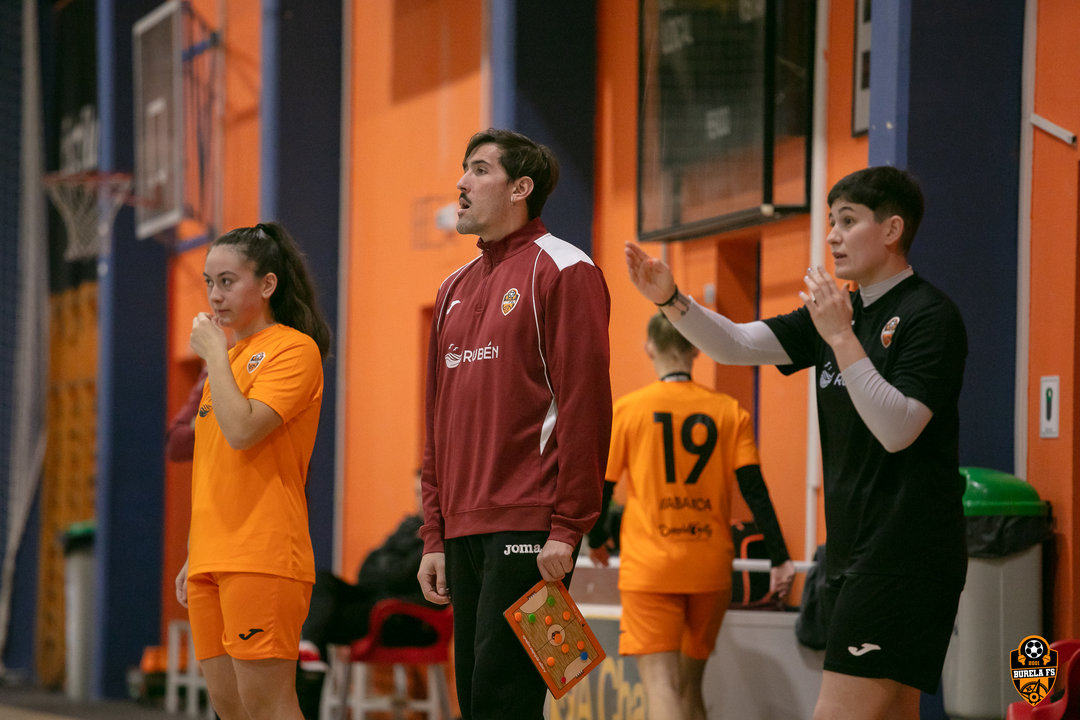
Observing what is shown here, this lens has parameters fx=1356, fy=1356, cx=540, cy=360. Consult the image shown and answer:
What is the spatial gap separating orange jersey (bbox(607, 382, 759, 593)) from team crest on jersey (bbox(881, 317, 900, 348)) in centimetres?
191

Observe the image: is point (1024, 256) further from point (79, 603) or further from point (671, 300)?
point (79, 603)

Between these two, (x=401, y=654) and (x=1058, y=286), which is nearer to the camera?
(x=1058, y=286)

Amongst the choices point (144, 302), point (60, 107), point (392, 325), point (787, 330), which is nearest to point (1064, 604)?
point (787, 330)

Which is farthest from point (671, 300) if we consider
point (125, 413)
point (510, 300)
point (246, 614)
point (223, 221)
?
point (125, 413)

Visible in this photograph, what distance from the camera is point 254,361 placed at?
335 cm

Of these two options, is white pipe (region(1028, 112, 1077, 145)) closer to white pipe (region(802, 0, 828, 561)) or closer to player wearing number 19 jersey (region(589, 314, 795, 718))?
white pipe (region(802, 0, 828, 561))

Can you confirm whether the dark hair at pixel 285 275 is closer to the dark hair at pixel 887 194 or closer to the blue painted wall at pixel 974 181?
the dark hair at pixel 887 194

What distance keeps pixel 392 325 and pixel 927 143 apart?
429 centimetres

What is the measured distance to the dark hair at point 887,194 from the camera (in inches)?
114

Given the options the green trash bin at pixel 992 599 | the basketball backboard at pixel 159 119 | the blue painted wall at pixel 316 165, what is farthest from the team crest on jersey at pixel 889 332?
the basketball backboard at pixel 159 119

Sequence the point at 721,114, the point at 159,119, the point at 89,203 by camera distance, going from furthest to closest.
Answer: the point at 89,203 → the point at 159,119 → the point at 721,114

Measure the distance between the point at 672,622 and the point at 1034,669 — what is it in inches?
57.0

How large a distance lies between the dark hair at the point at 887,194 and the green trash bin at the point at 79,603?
8253 mm

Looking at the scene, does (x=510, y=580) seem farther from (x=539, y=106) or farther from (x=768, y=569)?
(x=539, y=106)
